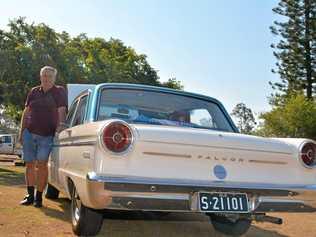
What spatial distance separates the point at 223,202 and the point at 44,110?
3.45 m

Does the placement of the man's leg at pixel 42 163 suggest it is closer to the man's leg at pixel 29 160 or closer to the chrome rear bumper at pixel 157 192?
the man's leg at pixel 29 160

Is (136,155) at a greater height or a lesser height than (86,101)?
lesser

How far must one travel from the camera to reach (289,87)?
153 ft

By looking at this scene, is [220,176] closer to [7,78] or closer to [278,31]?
[7,78]

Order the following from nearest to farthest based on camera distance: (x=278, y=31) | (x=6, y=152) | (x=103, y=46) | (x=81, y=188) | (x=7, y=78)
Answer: (x=81, y=188)
(x=7, y=78)
(x=6, y=152)
(x=278, y=31)
(x=103, y=46)

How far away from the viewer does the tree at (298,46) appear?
4401 centimetres

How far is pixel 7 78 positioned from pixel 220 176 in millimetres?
17144

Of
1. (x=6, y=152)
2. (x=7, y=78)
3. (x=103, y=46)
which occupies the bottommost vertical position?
(x=6, y=152)

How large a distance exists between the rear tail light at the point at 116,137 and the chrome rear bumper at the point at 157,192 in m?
0.25

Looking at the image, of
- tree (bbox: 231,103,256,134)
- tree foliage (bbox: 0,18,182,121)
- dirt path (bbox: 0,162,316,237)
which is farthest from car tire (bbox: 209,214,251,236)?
tree (bbox: 231,103,256,134)

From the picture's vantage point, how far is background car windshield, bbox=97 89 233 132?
5.64 m

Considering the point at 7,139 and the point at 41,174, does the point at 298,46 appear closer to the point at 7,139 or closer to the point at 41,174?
the point at 7,139

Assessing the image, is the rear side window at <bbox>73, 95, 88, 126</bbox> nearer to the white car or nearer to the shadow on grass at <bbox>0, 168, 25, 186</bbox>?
the white car

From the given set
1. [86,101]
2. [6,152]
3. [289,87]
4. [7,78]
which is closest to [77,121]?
[86,101]
